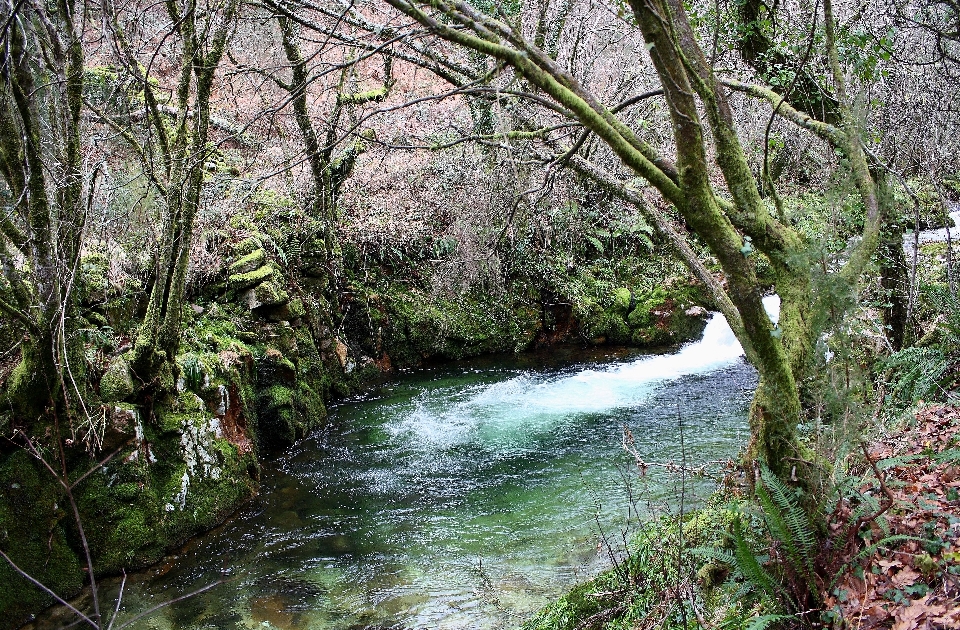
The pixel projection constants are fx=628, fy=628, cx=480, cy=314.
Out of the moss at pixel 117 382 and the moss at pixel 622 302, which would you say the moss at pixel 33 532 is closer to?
the moss at pixel 117 382

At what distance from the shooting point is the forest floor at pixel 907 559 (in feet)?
8.23

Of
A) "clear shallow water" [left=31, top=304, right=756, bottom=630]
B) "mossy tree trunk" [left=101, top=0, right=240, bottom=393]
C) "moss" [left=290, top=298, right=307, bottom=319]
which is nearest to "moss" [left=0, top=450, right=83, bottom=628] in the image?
"clear shallow water" [left=31, top=304, right=756, bottom=630]

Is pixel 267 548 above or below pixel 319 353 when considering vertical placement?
below

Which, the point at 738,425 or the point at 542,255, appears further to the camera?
the point at 542,255

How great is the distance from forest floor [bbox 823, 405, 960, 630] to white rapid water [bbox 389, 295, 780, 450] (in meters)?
5.71

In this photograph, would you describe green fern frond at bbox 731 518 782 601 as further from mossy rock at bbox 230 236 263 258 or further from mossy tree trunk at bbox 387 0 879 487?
mossy rock at bbox 230 236 263 258

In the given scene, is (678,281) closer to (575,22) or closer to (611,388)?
(611,388)

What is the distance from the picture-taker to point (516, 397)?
Answer: 10406 mm

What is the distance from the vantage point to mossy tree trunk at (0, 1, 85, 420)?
4.99 metres

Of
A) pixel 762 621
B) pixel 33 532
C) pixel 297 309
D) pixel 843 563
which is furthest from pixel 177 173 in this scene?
pixel 843 563

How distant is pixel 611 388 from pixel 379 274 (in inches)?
198

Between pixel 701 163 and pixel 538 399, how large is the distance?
752 cm

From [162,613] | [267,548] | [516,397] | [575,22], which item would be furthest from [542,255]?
[162,613]

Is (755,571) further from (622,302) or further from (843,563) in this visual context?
(622,302)
